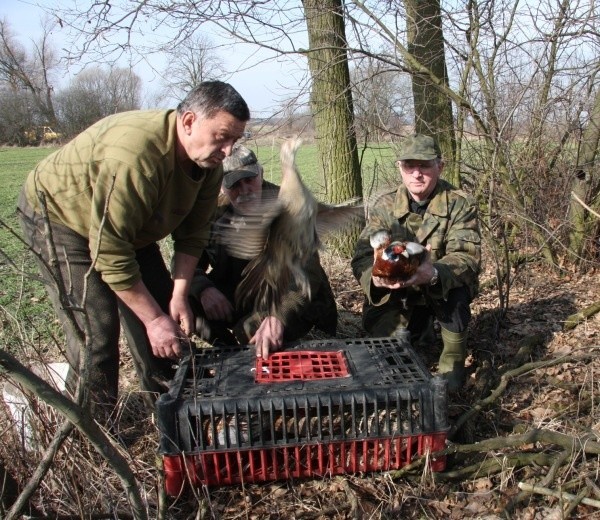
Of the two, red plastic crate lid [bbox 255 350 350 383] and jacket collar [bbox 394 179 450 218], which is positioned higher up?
jacket collar [bbox 394 179 450 218]

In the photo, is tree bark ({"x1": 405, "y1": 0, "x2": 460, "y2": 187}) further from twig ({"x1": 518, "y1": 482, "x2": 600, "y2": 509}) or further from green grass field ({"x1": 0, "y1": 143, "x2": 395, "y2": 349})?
twig ({"x1": 518, "y1": 482, "x2": 600, "y2": 509})

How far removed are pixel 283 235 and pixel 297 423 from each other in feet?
3.37

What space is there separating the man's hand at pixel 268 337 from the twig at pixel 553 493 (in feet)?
4.26

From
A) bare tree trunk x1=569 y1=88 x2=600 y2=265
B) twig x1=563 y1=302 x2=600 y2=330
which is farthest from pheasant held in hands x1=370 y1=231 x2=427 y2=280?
bare tree trunk x1=569 y1=88 x2=600 y2=265

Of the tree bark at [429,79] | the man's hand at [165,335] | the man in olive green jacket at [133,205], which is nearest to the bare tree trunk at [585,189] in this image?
the tree bark at [429,79]

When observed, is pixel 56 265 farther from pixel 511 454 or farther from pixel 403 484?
pixel 511 454

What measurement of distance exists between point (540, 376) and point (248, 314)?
6.06 feet

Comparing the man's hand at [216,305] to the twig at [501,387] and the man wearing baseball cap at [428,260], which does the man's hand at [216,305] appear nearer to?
the man wearing baseball cap at [428,260]

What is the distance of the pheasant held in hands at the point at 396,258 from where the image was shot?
10.5 feet

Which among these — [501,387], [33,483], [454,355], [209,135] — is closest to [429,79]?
[454,355]

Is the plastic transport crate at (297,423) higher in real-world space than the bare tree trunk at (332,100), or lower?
lower

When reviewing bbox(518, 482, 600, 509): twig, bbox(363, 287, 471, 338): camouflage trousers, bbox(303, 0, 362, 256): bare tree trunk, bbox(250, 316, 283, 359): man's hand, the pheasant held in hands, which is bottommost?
bbox(518, 482, 600, 509): twig

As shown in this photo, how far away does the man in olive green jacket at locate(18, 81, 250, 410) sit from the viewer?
2.45 meters

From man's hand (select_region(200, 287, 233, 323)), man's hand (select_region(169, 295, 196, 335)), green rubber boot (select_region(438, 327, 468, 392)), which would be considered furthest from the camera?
man's hand (select_region(200, 287, 233, 323))
